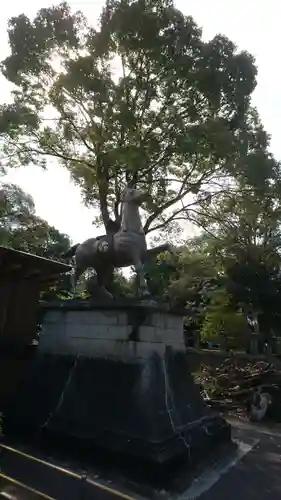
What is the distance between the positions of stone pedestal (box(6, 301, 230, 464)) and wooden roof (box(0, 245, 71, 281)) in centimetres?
130

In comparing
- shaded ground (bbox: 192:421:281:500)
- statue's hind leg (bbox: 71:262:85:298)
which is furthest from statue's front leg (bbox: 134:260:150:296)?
shaded ground (bbox: 192:421:281:500)

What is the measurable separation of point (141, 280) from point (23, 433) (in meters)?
3.23

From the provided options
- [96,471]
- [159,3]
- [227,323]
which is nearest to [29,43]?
[159,3]

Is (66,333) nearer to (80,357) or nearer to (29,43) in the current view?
(80,357)

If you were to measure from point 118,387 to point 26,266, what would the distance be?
363 cm

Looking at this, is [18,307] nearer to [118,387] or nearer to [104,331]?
[104,331]

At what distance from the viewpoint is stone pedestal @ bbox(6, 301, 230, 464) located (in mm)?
5980

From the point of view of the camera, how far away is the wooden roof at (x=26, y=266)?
823 centimetres

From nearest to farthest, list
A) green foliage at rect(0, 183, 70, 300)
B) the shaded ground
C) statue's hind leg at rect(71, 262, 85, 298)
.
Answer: the shaded ground
statue's hind leg at rect(71, 262, 85, 298)
green foliage at rect(0, 183, 70, 300)

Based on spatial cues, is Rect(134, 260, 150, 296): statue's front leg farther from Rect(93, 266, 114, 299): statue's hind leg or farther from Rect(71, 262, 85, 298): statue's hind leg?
Rect(71, 262, 85, 298): statue's hind leg

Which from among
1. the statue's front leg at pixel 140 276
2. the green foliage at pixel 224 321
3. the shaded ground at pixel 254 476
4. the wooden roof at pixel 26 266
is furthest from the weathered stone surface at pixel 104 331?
the green foliage at pixel 224 321

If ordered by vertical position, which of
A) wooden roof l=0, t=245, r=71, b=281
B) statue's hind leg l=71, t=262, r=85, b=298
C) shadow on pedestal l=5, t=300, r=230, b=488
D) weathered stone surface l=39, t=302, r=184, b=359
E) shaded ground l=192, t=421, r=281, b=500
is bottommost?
shaded ground l=192, t=421, r=281, b=500

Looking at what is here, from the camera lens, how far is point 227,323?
68.0ft

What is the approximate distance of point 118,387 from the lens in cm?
649
